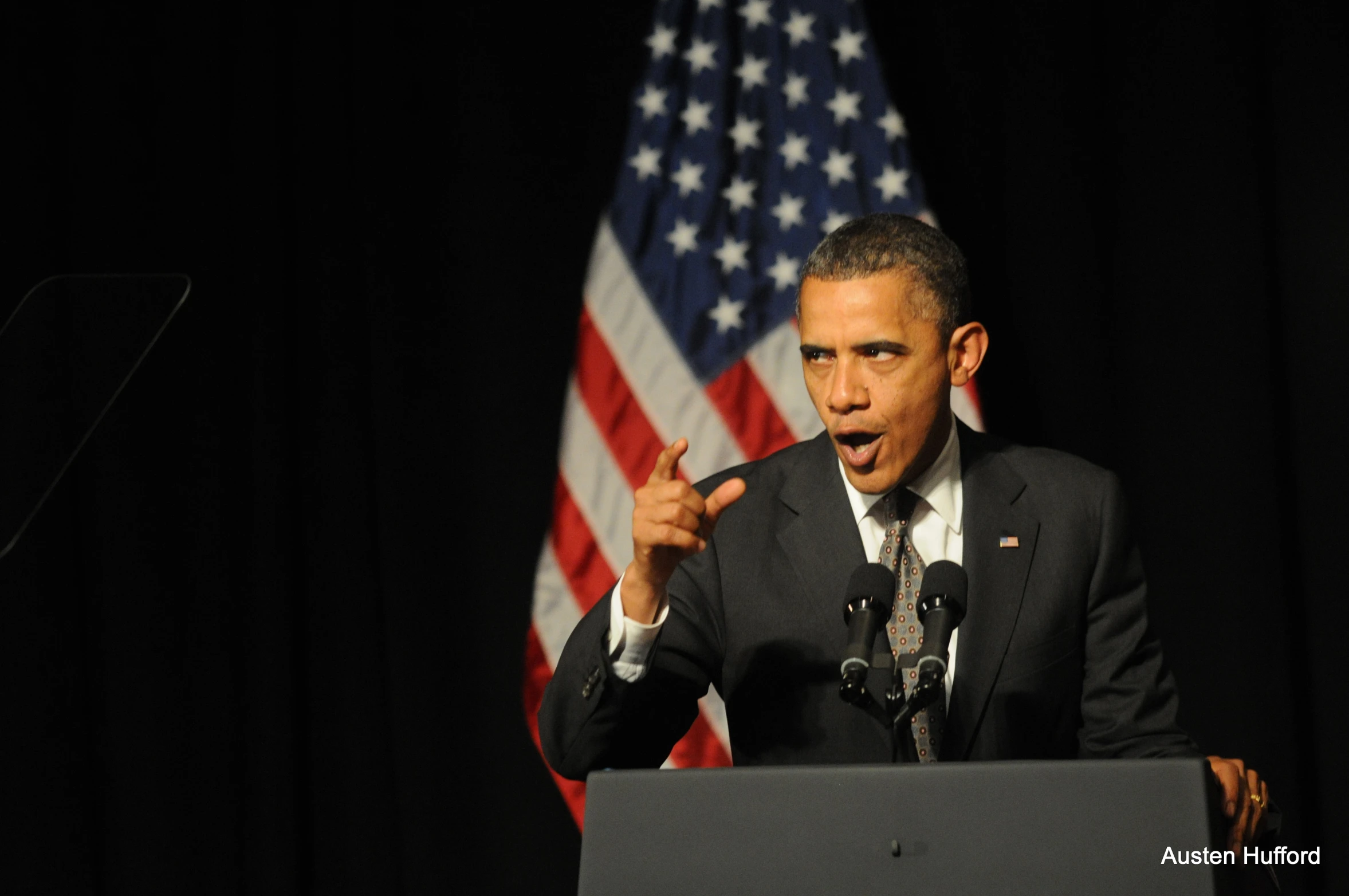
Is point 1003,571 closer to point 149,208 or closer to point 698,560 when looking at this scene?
point 698,560

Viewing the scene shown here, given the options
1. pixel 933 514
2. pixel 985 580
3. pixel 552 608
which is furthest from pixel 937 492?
pixel 552 608

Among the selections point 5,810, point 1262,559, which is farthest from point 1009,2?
point 5,810

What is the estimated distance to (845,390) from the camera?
1.93 meters

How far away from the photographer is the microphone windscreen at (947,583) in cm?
142

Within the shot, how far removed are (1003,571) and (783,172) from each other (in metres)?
1.34

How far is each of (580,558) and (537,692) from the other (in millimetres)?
320

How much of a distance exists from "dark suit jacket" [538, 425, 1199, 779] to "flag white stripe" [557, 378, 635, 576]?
89cm

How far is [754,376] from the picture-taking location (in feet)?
9.90

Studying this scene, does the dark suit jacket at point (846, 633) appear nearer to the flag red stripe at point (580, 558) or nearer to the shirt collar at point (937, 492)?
the shirt collar at point (937, 492)

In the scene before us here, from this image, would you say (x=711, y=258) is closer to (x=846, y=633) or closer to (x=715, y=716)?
(x=715, y=716)

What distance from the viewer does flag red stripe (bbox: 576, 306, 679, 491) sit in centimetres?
306

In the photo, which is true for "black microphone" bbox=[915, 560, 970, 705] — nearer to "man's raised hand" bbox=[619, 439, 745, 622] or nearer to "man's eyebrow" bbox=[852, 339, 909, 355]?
"man's raised hand" bbox=[619, 439, 745, 622]

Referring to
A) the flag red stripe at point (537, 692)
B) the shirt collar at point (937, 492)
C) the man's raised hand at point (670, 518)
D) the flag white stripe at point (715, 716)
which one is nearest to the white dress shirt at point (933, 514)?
the shirt collar at point (937, 492)

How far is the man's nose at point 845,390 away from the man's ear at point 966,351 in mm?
191
